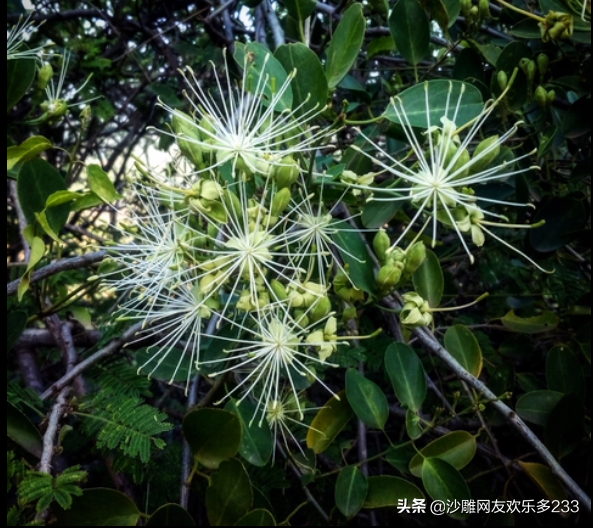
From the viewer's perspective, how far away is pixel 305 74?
774 mm

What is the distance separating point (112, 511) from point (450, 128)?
2.21ft

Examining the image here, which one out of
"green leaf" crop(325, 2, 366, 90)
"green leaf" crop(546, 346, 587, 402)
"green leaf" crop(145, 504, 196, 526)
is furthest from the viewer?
"green leaf" crop(546, 346, 587, 402)

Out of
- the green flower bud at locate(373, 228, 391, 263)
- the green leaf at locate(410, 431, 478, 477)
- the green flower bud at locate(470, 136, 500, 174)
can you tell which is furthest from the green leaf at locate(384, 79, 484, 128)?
the green leaf at locate(410, 431, 478, 477)

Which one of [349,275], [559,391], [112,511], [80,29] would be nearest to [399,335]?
[349,275]

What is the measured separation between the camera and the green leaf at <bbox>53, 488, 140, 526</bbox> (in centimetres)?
71

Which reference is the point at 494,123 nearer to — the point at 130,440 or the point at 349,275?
the point at 349,275

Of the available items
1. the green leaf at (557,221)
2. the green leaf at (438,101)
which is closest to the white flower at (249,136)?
the green leaf at (438,101)

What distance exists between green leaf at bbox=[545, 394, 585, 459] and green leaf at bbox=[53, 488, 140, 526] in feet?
2.26

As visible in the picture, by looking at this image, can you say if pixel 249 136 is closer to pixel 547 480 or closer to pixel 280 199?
pixel 280 199

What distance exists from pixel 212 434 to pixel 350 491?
0.76ft

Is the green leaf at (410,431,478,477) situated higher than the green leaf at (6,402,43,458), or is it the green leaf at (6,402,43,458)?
the green leaf at (410,431,478,477)

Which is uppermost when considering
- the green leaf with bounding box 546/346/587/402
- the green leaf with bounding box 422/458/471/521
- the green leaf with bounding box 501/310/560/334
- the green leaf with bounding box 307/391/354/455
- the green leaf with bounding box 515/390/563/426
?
the green leaf with bounding box 501/310/560/334

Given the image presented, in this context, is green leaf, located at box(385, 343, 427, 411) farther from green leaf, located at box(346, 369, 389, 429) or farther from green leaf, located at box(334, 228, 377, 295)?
green leaf, located at box(334, 228, 377, 295)

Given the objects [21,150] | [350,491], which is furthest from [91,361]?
[350,491]
